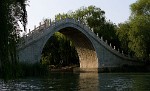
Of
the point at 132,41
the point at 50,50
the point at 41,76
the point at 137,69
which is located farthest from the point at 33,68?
the point at 50,50

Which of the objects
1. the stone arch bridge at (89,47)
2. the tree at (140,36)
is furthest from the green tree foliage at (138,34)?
the stone arch bridge at (89,47)

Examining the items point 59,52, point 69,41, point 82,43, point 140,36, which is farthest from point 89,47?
point 140,36

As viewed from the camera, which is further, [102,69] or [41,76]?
[102,69]

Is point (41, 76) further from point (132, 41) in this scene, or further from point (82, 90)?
point (132, 41)

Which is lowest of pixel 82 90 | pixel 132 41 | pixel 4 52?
pixel 82 90

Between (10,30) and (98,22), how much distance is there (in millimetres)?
50415

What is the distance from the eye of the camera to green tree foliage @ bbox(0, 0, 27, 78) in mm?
10953

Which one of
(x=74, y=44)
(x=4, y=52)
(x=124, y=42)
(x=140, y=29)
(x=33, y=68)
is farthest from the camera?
(x=74, y=44)

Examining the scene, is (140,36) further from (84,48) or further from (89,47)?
(84,48)

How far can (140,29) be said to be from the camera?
48469mm

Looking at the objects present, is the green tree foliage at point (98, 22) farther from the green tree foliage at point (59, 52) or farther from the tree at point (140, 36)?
the tree at point (140, 36)

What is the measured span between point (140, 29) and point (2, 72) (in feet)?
126

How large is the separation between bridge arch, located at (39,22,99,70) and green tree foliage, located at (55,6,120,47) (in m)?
4.87

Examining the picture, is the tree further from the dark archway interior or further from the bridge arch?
the dark archway interior
